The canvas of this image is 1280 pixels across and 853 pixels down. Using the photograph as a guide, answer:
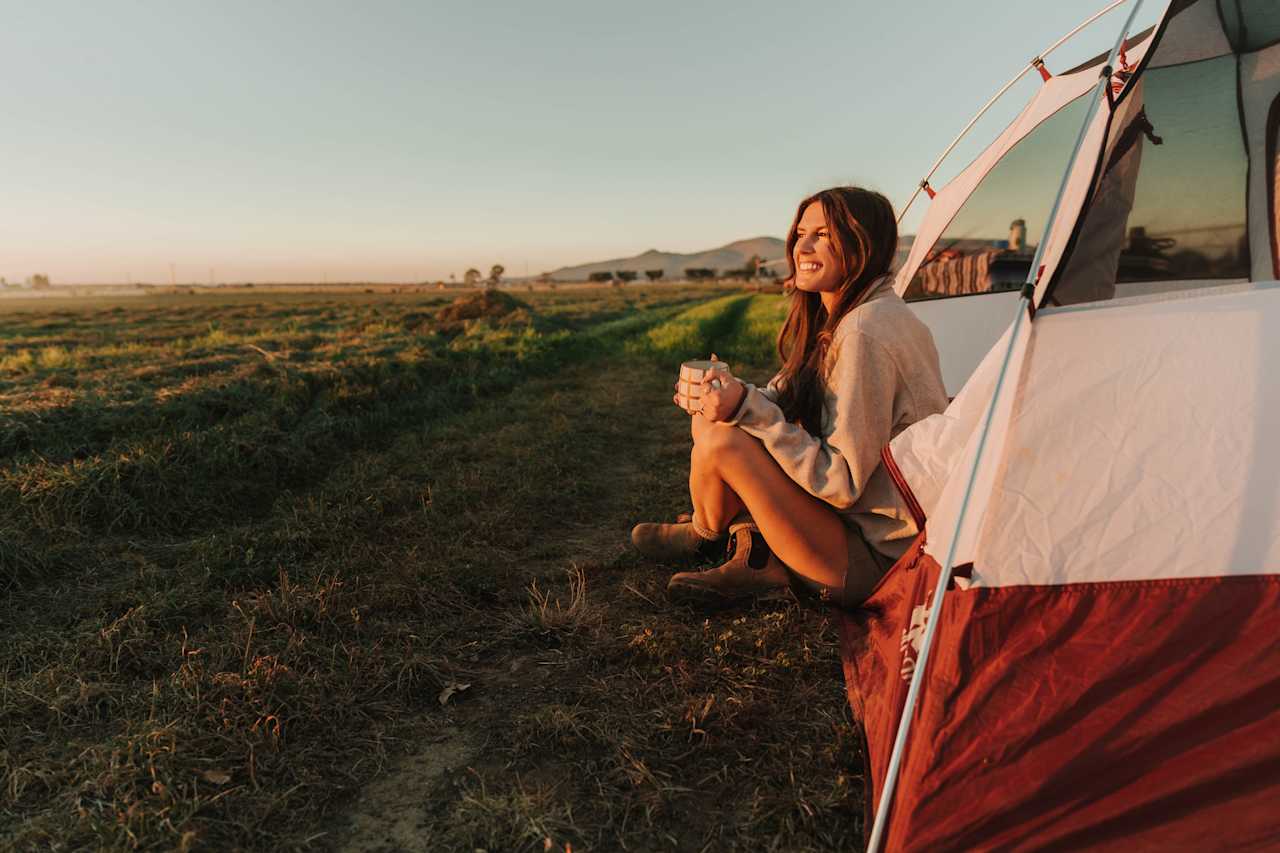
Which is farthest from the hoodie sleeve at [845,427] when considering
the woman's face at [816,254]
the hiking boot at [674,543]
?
the hiking boot at [674,543]

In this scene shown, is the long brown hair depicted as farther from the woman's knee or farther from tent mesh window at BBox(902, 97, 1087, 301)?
tent mesh window at BBox(902, 97, 1087, 301)

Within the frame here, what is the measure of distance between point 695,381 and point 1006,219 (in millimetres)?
3522

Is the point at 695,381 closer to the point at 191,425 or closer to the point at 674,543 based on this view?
the point at 674,543

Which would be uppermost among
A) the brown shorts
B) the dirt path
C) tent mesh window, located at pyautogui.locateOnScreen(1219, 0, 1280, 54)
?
tent mesh window, located at pyautogui.locateOnScreen(1219, 0, 1280, 54)

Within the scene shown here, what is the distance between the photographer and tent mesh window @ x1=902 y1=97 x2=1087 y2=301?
14.0 feet

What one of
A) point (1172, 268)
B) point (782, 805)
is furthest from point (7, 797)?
point (1172, 268)

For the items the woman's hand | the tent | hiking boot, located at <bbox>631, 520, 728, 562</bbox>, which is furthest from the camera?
hiking boot, located at <bbox>631, 520, 728, 562</bbox>

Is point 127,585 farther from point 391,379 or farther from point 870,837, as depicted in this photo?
point 391,379

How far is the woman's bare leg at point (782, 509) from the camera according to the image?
2.49m

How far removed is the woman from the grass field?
0.39 m

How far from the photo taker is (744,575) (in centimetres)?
285

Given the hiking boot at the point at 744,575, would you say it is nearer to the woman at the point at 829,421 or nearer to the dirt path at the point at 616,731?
the woman at the point at 829,421

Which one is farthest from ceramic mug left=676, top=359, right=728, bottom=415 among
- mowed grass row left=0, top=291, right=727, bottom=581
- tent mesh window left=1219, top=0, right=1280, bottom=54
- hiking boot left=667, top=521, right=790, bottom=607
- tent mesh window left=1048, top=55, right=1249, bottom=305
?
mowed grass row left=0, top=291, right=727, bottom=581

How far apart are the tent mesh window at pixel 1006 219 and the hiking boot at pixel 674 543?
308 centimetres
